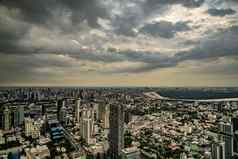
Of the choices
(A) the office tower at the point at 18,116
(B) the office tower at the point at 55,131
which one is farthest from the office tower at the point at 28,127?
(B) the office tower at the point at 55,131

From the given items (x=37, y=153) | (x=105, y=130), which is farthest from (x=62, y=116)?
(x=37, y=153)

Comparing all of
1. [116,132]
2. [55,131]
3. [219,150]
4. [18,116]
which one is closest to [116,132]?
[116,132]

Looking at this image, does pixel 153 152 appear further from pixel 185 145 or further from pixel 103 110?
pixel 103 110

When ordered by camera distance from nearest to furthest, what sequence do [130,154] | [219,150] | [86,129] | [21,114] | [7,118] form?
[219,150] → [130,154] → [7,118] → [86,129] → [21,114]

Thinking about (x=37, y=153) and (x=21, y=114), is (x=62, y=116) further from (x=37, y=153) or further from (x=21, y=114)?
(x=37, y=153)

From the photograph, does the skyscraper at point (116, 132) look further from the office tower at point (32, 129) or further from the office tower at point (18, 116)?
the office tower at point (18, 116)

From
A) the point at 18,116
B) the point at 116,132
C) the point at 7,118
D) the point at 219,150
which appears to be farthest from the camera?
the point at 18,116

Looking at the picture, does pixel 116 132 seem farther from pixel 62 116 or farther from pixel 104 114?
pixel 62 116

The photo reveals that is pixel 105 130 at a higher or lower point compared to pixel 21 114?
lower

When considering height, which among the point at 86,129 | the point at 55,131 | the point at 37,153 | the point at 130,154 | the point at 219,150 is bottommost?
the point at 37,153

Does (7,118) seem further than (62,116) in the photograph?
No
